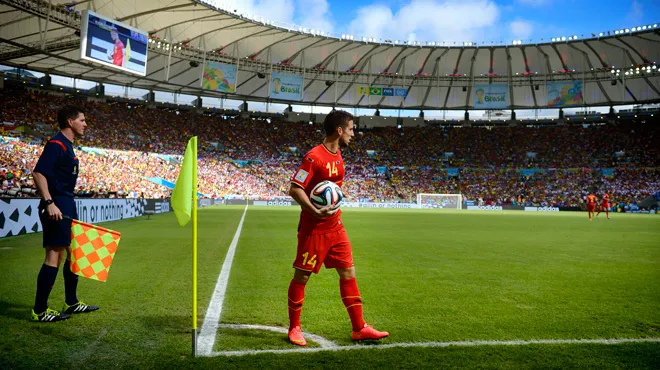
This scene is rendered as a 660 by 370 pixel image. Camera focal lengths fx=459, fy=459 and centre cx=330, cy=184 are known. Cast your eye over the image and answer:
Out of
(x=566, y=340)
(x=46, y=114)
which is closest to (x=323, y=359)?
(x=566, y=340)

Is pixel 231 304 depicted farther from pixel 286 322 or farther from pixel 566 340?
pixel 566 340

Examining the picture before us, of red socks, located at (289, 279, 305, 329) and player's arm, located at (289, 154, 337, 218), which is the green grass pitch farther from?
player's arm, located at (289, 154, 337, 218)

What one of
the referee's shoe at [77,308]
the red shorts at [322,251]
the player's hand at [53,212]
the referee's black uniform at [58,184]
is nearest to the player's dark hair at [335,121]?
the red shorts at [322,251]

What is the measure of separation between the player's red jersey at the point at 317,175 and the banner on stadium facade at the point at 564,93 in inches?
2012

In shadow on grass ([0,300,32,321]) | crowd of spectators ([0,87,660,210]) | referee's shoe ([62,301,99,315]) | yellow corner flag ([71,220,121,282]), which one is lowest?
shadow on grass ([0,300,32,321])

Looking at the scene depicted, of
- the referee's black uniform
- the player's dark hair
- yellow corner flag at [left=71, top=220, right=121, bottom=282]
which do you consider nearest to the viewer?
the player's dark hair

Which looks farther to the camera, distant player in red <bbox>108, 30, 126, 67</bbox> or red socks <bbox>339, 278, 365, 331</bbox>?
distant player in red <bbox>108, 30, 126, 67</bbox>

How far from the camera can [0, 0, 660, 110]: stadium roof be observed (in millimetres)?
38531

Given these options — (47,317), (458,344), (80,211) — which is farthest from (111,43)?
(458,344)

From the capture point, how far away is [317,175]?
4.17 metres

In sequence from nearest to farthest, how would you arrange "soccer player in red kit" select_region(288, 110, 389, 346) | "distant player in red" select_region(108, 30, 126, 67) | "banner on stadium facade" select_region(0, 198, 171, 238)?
1. "soccer player in red kit" select_region(288, 110, 389, 346)
2. "banner on stadium facade" select_region(0, 198, 171, 238)
3. "distant player in red" select_region(108, 30, 126, 67)

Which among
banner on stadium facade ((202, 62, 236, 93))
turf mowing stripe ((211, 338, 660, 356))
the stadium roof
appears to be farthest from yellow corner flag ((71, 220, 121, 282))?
banner on stadium facade ((202, 62, 236, 93))

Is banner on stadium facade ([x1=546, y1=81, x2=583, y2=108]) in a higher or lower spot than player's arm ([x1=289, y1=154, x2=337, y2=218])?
higher

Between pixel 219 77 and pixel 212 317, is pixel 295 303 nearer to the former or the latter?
pixel 212 317
